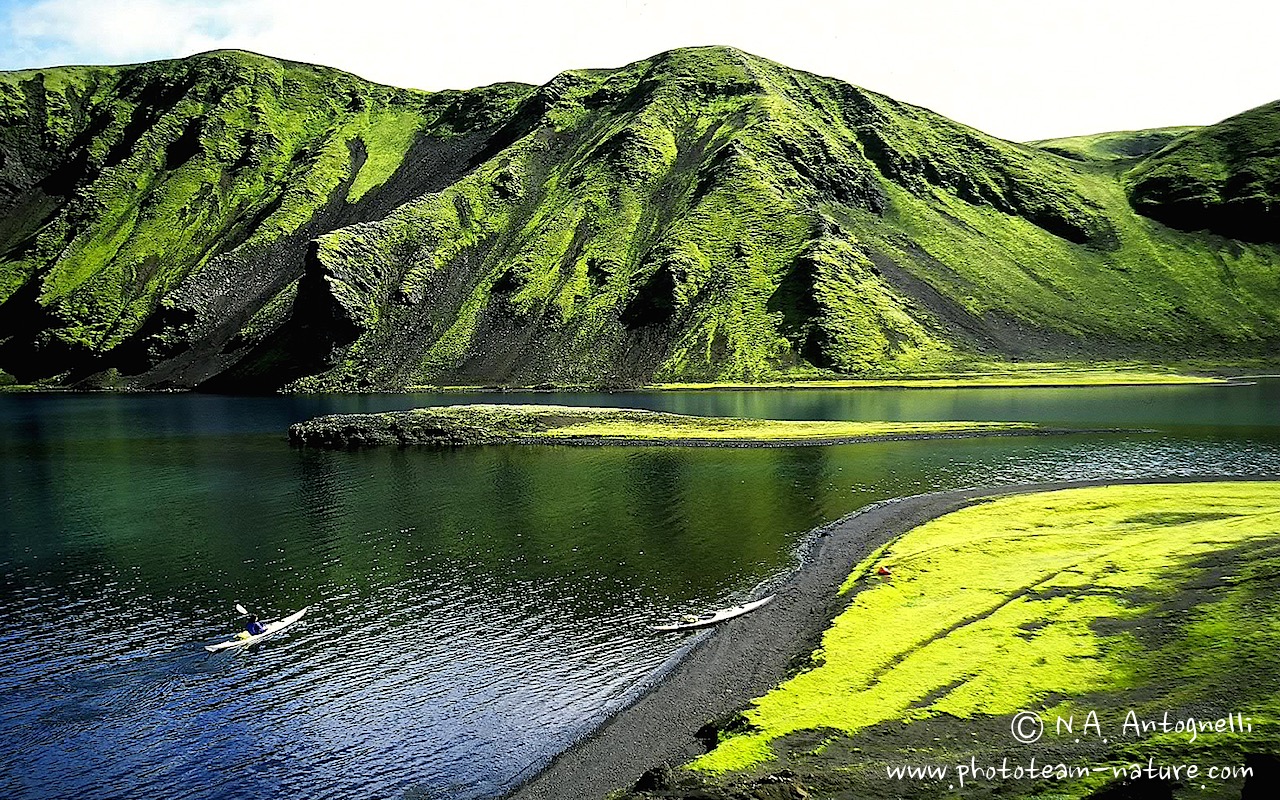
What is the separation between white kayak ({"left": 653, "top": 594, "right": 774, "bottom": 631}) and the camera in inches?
1609

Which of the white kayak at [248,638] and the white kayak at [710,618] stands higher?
the white kayak at [248,638]

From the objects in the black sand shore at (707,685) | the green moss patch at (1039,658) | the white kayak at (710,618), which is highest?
the green moss patch at (1039,658)

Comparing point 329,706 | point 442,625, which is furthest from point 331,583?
point 329,706

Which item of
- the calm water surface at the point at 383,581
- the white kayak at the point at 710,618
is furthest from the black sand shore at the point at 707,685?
the calm water surface at the point at 383,581

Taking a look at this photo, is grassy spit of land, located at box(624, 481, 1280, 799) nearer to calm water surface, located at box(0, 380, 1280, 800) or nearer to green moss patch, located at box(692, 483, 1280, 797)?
green moss patch, located at box(692, 483, 1280, 797)

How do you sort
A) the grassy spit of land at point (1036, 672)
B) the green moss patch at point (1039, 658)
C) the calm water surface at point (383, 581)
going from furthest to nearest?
the calm water surface at point (383, 581) < the green moss patch at point (1039, 658) < the grassy spit of land at point (1036, 672)

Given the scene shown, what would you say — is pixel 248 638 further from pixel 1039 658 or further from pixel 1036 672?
pixel 1039 658

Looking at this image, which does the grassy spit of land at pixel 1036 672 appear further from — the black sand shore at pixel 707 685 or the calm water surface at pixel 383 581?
the calm water surface at pixel 383 581

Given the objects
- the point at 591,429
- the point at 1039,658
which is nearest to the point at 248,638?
the point at 1039,658

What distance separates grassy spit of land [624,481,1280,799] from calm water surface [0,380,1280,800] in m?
8.42

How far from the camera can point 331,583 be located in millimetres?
49688

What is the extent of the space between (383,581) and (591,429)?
7140 centimetres

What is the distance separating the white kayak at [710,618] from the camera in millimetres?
40875

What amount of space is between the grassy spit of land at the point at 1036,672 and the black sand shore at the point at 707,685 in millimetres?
1568
